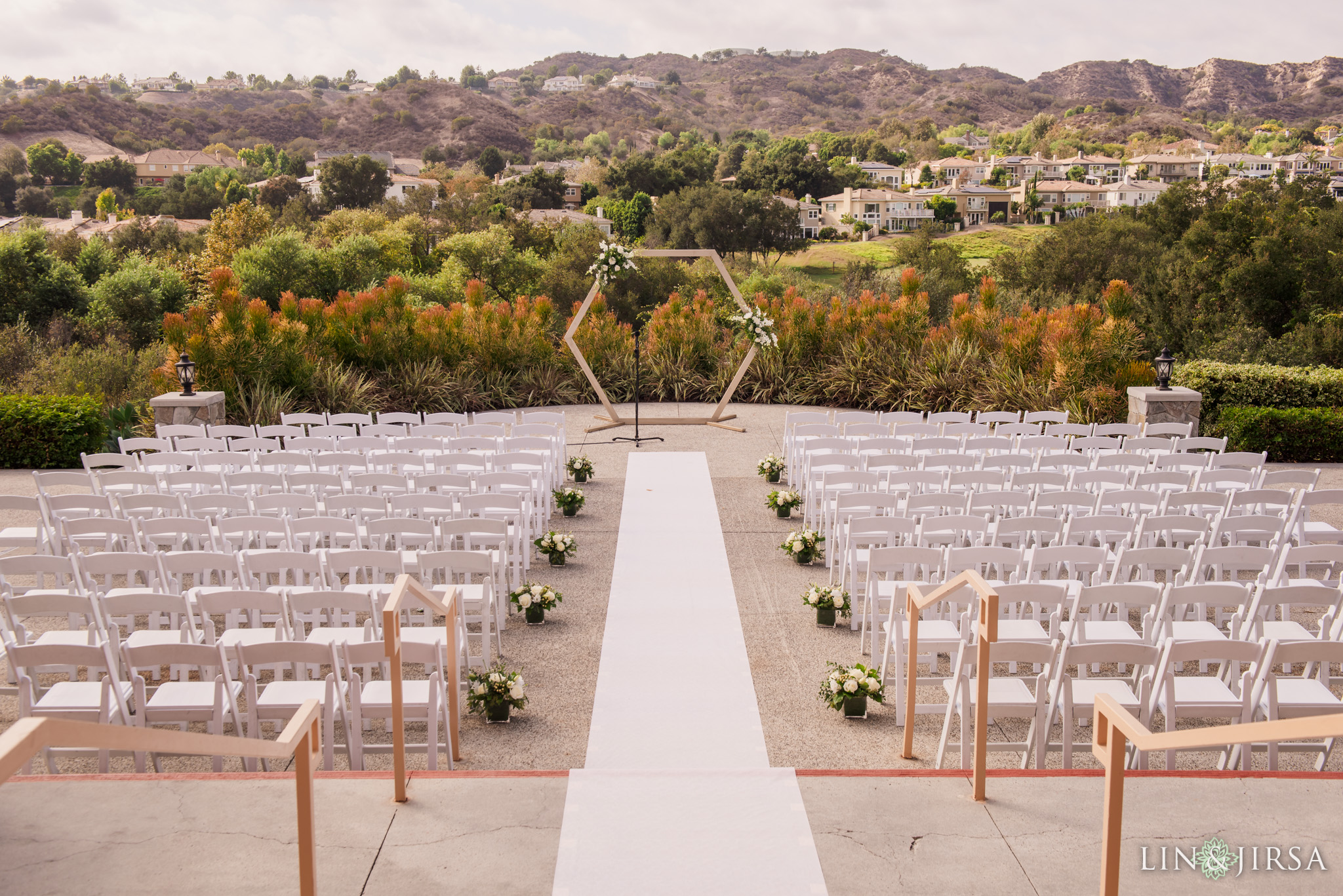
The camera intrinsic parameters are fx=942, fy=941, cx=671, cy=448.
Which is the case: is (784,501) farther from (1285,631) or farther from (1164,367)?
(1164,367)

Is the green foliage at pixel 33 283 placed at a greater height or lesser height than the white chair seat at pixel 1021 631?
greater

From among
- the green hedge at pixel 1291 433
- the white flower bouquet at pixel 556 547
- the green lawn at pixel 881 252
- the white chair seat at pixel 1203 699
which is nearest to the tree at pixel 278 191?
the green lawn at pixel 881 252

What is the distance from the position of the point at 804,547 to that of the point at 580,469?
356 cm

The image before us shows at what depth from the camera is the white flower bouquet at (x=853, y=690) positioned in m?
5.01

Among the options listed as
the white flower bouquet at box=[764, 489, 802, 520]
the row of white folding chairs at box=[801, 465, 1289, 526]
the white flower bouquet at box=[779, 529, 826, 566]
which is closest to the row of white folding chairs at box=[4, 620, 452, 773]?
the white flower bouquet at box=[779, 529, 826, 566]

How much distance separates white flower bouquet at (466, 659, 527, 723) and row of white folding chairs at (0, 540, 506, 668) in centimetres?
42

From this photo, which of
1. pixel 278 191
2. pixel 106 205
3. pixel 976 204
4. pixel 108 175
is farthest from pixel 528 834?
pixel 976 204

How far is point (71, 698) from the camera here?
4.56 meters

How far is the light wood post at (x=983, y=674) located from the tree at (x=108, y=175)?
102m

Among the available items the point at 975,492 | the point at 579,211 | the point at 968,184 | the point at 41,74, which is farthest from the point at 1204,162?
the point at 41,74

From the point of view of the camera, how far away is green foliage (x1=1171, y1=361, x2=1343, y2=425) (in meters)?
12.4

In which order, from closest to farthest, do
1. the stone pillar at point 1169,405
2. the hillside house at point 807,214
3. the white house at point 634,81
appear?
the stone pillar at point 1169,405 < the hillside house at point 807,214 < the white house at point 634,81

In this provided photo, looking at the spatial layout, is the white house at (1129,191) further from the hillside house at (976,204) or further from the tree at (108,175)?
the tree at (108,175)

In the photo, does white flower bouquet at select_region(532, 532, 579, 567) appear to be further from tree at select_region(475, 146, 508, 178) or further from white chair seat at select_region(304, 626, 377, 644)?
tree at select_region(475, 146, 508, 178)
